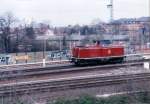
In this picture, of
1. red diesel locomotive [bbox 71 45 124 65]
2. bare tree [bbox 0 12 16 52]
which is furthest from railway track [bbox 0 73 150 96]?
bare tree [bbox 0 12 16 52]

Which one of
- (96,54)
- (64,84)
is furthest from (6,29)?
(64,84)

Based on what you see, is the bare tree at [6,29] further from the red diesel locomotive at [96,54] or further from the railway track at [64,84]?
the railway track at [64,84]

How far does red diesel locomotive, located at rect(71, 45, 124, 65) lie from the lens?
29594 mm

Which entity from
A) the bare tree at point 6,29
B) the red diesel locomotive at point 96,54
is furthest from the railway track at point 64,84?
the bare tree at point 6,29

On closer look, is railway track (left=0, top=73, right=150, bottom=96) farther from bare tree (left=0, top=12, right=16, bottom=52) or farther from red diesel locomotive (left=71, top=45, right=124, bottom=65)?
bare tree (left=0, top=12, right=16, bottom=52)

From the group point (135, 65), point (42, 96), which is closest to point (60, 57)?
point (135, 65)

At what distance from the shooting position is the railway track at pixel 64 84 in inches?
674

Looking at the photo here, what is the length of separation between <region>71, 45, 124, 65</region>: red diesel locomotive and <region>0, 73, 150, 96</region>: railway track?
25.9 ft

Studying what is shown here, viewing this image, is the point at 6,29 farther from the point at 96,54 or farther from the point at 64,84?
the point at 64,84

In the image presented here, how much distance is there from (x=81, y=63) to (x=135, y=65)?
417 cm

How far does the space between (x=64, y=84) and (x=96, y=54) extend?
11.9 metres

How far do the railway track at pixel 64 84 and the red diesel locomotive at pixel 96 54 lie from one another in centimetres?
789

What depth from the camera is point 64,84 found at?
61.8ft

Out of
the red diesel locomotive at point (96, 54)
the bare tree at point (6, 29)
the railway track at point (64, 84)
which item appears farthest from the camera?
the bare tree at point (6, 29)
